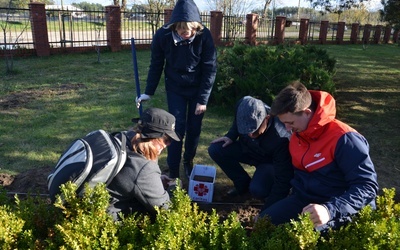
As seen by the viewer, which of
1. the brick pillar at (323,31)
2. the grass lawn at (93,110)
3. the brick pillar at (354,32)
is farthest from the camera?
the brick pillar at (354,32)

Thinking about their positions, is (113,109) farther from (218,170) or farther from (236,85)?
(218,170)

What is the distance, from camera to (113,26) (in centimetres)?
1447

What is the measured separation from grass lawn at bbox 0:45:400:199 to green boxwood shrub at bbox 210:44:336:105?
0.41m

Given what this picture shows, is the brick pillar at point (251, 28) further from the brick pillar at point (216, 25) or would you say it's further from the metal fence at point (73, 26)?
the metal fence at point (73, 26)

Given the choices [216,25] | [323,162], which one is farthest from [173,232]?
[216,25]

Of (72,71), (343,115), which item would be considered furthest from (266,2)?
(343,115)

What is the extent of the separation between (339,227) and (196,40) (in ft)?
6.85

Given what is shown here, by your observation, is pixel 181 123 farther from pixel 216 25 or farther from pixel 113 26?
pixel 216 25

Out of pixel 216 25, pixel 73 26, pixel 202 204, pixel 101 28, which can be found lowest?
pixel 202 204

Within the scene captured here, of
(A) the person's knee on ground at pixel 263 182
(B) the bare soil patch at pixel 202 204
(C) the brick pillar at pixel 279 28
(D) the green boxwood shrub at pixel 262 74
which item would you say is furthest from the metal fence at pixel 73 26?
(A) the person's knee on ground at pixel 263 182

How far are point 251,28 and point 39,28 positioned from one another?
10.4m

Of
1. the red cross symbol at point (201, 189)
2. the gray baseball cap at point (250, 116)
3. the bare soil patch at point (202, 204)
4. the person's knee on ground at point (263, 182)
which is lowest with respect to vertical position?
the bare soil patch at point (202, 204)

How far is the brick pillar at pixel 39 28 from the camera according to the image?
12430mm

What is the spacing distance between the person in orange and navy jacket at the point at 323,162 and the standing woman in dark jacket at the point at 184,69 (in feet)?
4.07
